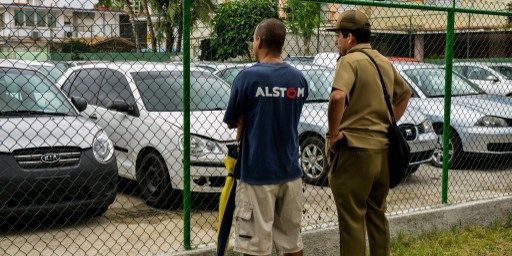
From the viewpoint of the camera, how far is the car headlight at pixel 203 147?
6.71m

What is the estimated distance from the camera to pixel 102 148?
625cm

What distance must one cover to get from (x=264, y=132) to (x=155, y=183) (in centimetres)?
336

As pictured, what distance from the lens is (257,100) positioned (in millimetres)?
3896

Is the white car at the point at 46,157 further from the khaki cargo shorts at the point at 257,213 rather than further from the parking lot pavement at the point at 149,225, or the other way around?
the khaki cargo shorts at the point at 257,213

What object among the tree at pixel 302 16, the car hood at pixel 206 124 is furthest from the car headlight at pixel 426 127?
the car hood at pixel 206 124

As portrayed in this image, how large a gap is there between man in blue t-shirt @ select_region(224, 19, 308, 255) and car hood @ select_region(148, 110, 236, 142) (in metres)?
2.61

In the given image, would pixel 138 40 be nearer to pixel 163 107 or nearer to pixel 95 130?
pixel 95 130

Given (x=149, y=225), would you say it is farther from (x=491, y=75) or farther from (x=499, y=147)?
(x=491, y=75)

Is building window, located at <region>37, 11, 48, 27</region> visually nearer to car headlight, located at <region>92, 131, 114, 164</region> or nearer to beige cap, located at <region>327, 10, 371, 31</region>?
car headlight, located at <region>92, 131, 114, 164</region>

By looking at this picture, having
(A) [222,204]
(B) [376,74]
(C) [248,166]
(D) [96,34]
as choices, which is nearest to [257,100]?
(C) [248,166]

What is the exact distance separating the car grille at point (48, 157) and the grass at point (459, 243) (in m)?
2.90

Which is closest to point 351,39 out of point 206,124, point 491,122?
point 206,124

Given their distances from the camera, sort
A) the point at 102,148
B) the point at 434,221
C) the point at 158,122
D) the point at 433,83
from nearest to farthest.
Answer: the point at 102,148 < the point at 434,221 < the point at 158,122 < the point at 433,83

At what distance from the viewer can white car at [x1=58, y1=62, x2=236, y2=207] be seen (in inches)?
266
